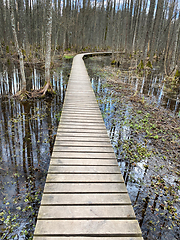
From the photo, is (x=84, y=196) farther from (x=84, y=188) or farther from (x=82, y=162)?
(x=82, y=162)

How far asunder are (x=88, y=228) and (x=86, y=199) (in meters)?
0.44

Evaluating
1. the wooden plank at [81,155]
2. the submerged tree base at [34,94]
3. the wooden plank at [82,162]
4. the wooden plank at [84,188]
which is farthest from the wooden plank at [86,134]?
the submerged tree base at [34,94]

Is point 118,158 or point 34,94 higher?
point 34,94

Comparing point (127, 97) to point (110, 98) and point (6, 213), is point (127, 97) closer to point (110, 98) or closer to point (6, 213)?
point (110, 98)

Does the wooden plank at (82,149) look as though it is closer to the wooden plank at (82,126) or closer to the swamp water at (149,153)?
the swamp water at (149,153)

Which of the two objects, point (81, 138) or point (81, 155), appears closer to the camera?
point (81, 155)

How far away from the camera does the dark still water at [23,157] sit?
9.25ft

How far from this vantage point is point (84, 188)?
267 cm

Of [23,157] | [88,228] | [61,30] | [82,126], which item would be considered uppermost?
[61,30]

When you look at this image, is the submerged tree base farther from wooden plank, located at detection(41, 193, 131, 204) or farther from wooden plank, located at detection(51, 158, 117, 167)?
wooden plank, located at detection(41, 193, 131, 204)

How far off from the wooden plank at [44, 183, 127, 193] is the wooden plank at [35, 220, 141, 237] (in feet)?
1.67

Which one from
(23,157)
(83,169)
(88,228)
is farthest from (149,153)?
(23,157)

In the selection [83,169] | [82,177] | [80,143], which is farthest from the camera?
[80,143]

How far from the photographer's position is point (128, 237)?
79.1 inches
